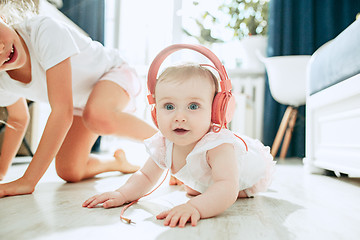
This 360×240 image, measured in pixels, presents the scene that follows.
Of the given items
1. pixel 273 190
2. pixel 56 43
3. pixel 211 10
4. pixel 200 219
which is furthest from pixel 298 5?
pixel 200 219

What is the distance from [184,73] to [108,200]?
358 mm

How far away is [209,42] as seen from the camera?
2.96 m

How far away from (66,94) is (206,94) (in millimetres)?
477

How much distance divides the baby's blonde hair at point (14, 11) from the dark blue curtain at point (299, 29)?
215 centimetres

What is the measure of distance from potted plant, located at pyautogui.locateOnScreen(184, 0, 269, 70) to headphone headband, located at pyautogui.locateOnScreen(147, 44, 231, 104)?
2233 millimetres

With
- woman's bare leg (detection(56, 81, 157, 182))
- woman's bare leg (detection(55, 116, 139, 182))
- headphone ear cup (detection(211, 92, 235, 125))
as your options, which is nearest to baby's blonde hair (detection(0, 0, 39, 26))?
woman's bare leg (detection(56, 81, 157, 182))

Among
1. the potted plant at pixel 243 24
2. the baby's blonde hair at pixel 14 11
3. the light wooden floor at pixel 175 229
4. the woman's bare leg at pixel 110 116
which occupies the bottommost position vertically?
the light wooden floor at pixel 175 229

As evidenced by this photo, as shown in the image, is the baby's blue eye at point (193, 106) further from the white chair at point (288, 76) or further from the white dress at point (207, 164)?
the white chair at point (288, 76)

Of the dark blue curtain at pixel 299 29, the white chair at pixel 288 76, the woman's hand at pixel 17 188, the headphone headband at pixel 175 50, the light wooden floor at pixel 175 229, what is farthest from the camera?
the dark blue curtain at pixel 299 29

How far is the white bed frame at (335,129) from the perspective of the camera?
3.84ft

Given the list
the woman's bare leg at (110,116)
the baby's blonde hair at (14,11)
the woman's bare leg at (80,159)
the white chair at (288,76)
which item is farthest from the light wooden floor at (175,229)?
the white chair at (288,76)

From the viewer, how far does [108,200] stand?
2.48 feet

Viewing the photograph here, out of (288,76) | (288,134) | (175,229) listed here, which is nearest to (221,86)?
(175,229)

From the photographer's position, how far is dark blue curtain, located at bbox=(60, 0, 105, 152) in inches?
113
